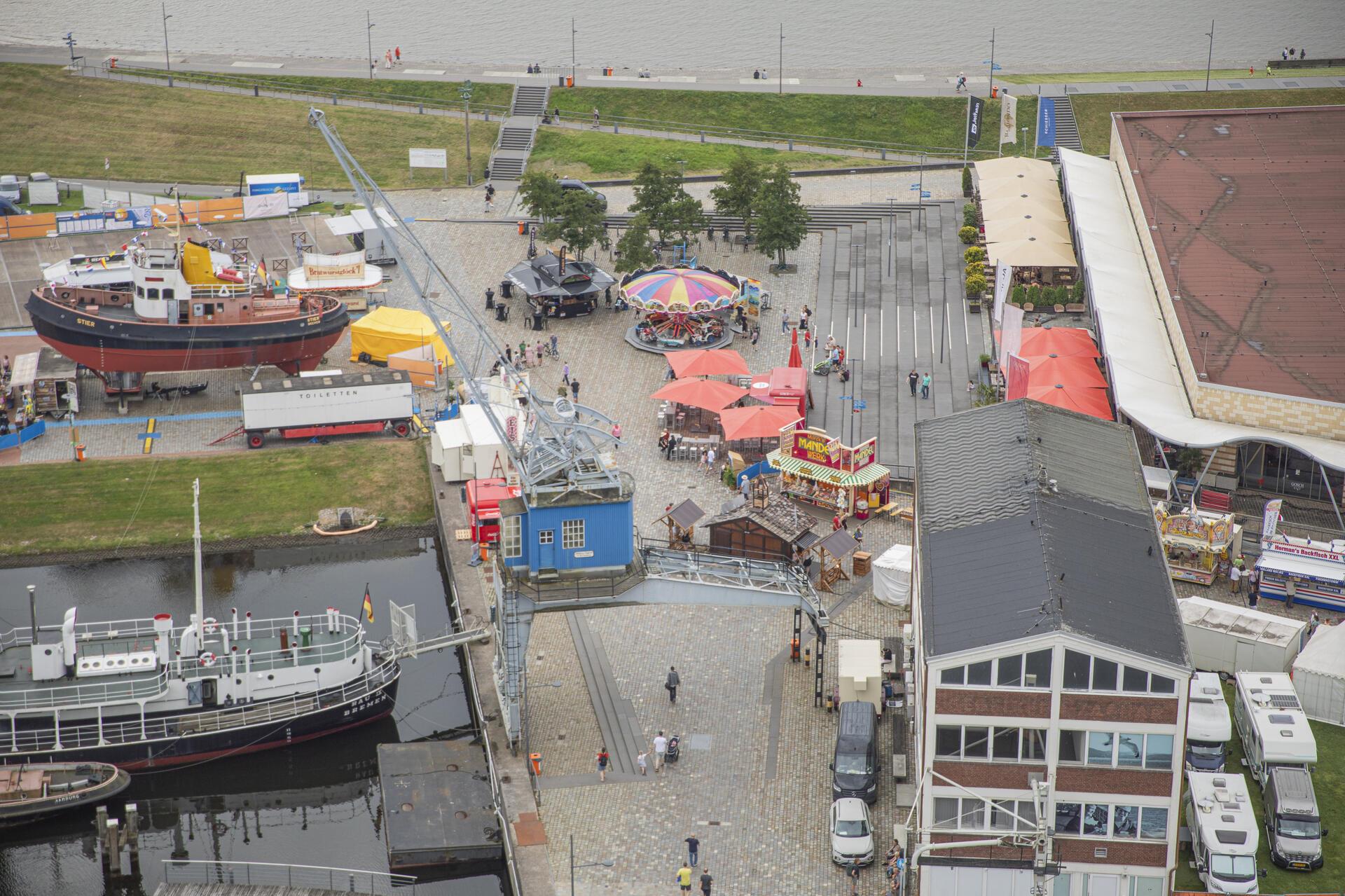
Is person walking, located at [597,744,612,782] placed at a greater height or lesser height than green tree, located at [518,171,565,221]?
lesser

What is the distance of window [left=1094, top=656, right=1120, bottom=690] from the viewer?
4722 centimetres

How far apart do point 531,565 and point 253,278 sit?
44266mm

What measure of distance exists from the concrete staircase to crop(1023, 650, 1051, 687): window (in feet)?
287

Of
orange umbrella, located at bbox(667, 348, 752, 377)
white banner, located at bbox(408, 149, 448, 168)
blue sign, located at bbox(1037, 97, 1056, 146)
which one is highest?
blue sign, located at bbox(1037, 97, 1056, 146)

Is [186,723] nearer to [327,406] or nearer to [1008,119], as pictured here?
[327,406]

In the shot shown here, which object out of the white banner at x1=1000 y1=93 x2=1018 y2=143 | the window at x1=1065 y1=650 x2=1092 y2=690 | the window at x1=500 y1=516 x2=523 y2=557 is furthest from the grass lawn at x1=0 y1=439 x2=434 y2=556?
the white banner at x1=1000 y1=93 x2=1018 y2=143

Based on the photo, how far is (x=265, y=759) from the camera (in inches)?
2474

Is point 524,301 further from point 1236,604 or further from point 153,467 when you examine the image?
point 1236,604

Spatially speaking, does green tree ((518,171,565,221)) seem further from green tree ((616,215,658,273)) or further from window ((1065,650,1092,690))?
window ((1065,650,1092,690))

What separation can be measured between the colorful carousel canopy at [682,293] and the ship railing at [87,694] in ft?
141

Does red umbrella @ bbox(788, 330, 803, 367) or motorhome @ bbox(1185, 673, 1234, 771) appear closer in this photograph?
motorhome @ bbox(1185, 673, 1234, 771)

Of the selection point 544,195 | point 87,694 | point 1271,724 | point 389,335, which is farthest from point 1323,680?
point 544,195

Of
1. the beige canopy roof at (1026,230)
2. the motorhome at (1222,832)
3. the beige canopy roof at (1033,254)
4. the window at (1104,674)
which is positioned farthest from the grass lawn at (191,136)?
the window at (1104,674)

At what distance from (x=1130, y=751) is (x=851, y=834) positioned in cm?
990
